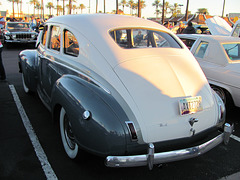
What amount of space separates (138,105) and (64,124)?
1.20 m

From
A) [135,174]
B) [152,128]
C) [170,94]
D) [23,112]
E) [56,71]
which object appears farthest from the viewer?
[23,112]

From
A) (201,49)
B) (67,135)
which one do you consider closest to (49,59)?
(67,135)

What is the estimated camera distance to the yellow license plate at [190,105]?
8.11 feet

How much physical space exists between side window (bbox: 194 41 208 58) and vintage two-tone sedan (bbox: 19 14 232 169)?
1.85m

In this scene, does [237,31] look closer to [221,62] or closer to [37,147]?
[221,62]

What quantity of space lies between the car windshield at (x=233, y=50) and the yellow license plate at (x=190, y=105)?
2.59 metres

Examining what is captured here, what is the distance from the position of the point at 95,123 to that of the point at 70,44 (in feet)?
4.80

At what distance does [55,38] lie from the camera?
3.71 metres

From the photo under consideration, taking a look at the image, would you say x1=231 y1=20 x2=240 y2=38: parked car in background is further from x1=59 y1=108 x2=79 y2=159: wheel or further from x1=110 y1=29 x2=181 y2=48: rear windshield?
x1=59 y1=108 x2=79 y2=159: wheel

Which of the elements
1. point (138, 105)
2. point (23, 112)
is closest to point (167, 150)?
point (138, 105)

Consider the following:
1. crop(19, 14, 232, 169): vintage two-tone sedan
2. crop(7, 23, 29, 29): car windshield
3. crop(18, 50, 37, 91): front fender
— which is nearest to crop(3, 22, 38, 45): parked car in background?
crop(7, 23, 29, 29): car windshield

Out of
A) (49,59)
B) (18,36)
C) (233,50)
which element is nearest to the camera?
(49,59)

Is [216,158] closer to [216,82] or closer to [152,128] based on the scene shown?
[152,128]

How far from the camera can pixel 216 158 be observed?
3129 mm
